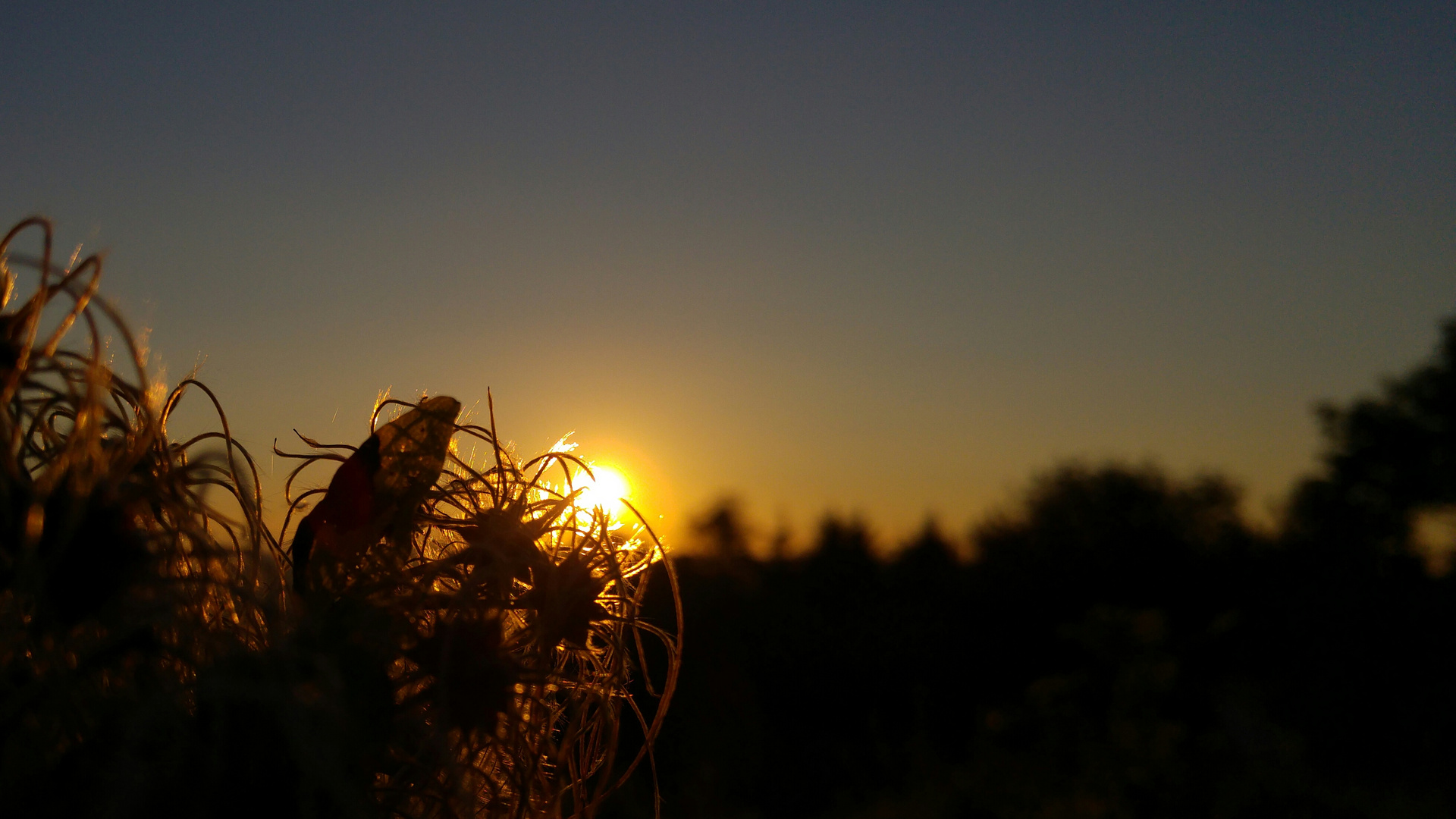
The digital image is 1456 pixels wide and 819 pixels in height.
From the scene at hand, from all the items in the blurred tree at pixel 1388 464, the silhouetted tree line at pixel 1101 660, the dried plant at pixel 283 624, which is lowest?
the dried plant at pixel 283 624

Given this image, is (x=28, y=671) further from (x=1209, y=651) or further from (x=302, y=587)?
(x=1209, y=651)

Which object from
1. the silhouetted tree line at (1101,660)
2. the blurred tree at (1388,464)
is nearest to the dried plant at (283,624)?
the silhouetted tree line at (1101,660)

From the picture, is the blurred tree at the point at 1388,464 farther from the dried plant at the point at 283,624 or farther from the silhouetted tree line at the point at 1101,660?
the dried plant at the point at 283,624

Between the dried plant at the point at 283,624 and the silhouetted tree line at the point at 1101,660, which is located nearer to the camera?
the dried plant at the point at 283,624

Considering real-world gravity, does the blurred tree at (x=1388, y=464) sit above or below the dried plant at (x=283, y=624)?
above

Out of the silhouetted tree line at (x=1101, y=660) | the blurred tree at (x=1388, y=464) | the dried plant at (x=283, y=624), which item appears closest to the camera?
the dried plant at (x=283, y=624)

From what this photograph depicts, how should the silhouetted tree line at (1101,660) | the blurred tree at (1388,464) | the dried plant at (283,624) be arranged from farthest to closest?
the blurred tree at (1388,464) < the silhouetted tree line at (1101,660) < the dried plant at (283,624)

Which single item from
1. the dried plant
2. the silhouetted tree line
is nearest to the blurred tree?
the silhouetted tree line

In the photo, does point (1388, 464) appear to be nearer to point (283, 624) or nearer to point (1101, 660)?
point (1101, 660)

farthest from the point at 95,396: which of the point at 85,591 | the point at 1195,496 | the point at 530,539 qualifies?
the point at 1195,496
